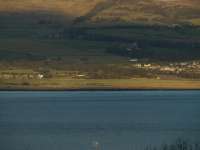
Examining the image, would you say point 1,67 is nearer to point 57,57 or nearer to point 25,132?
point 57,57

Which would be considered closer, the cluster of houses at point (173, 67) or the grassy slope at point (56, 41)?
the grassy slope at point (56, 41)

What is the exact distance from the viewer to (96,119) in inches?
2751

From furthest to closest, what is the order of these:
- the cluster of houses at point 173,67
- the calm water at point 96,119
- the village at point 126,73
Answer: the cluster of houses at point 173,67, the village at point 126,73, the calm water at point 96,119

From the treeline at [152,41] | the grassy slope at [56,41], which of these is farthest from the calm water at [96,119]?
the treeline at [152,41]

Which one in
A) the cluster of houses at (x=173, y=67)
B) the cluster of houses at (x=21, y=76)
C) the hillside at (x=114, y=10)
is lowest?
the cluster of houses at (x=173, y=67)

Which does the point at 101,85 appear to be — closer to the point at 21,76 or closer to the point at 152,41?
the point at 21,76

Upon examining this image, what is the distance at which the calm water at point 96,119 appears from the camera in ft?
169

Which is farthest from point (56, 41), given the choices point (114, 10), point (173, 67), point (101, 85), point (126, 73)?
point (114, 10)

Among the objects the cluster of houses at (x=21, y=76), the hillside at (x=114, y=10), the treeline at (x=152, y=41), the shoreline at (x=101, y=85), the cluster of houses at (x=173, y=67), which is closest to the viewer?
the shoreline at (x=101, y=85)

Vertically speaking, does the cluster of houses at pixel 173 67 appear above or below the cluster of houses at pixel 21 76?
below

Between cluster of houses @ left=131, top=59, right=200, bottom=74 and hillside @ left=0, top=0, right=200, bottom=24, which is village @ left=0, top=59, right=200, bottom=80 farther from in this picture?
hillside @ left=0, top=0, right=200, bottom=24

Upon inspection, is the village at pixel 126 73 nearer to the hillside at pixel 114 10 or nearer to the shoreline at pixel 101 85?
the shoreline at pixel 101 85

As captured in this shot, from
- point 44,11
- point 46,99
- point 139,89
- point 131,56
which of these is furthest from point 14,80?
point 44,11

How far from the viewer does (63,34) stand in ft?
442
